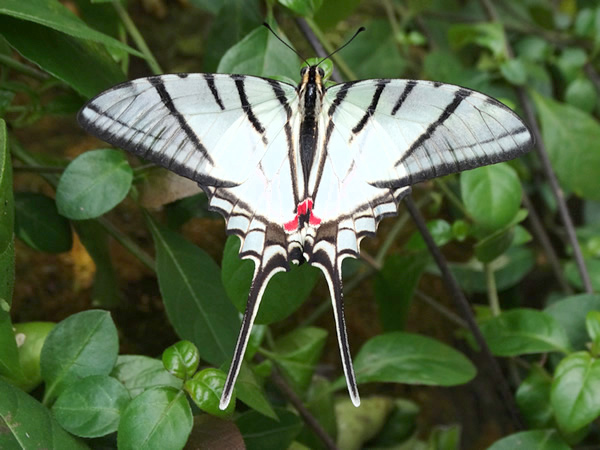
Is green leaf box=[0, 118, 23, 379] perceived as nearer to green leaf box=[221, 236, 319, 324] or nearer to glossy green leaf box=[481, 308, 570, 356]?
green leaf box=[221, 236, 319, 324]

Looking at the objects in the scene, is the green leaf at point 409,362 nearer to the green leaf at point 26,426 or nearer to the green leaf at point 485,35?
the green leaf at point 26,426

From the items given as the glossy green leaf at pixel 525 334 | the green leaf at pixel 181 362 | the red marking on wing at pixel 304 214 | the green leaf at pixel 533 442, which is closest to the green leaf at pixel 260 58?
the red marking on wing at pixel 304 214

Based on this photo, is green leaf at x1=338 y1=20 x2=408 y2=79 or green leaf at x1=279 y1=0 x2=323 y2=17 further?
green leaf at x1=338 y1=20 x2=408 y2=79

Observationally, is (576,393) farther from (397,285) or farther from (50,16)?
(50,16)

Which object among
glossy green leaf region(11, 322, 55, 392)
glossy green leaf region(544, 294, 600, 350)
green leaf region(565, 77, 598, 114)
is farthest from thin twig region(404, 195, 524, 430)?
green leaf region(565, 77, 598, 114)

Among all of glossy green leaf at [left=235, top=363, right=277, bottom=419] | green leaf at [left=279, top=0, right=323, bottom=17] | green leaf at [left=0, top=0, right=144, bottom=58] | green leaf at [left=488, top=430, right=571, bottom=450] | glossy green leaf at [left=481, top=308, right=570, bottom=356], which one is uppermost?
green leaf at [left=0, top=0, right=144, bottom=58]

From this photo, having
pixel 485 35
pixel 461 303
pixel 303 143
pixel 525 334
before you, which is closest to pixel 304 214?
pixel 303 143

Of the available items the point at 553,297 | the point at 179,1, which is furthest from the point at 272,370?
the point at 179,1
